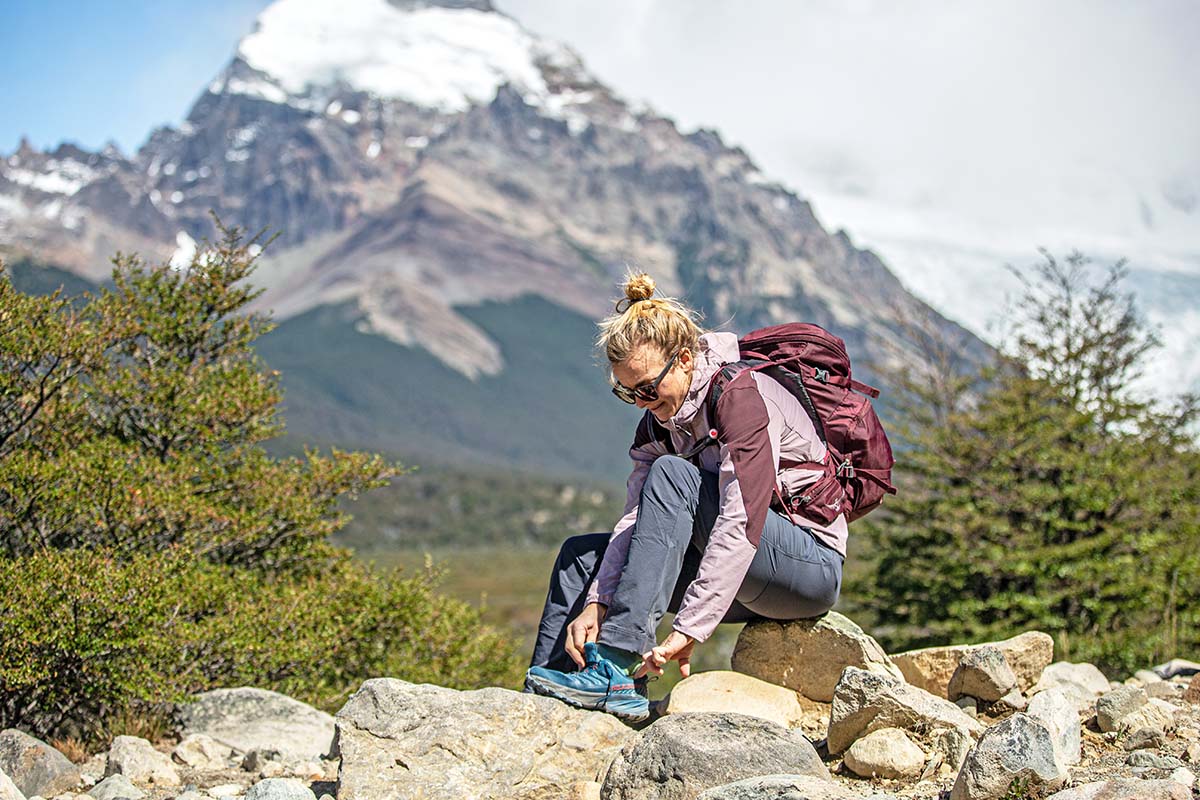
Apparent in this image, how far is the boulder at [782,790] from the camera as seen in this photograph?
440 cm

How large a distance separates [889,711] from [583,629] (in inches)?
64.2

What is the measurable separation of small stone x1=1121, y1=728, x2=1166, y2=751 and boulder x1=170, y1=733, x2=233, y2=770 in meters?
5.46

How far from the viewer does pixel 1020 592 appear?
15.8m

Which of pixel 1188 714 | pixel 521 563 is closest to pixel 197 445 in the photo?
pixel 1188 714

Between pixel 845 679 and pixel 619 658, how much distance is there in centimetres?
119

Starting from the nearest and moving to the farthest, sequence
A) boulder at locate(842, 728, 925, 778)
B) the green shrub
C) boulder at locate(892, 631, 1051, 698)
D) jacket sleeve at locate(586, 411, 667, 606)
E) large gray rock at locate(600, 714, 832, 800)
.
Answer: large gray rock at locate(600, 714, 832, 800) < boulder at locate(842, 728, 925, 778) < jacket sleeve at locate(586, 411, 667, 606) < boulder at locate(892, 631, 1051, 698) < the green shrub

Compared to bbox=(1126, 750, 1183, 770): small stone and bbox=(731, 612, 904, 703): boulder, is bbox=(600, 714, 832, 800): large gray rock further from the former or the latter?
bbox=(731, 612, 904, 703): boulder

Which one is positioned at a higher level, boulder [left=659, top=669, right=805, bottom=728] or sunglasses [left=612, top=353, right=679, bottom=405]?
sunglasses [left=612, top=353, right=679, bottom=405]

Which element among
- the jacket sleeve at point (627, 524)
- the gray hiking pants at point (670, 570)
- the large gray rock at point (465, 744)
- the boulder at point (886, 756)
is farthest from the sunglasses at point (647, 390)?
the boulder at point (886, 756)

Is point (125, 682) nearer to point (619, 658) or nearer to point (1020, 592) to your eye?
point (619, 658)

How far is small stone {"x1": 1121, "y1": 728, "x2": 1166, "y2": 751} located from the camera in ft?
18.3

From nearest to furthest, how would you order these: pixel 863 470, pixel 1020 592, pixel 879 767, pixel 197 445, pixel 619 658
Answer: pixel 879 767 < pixel 619 658 < pixel 863 470 < pixel 197 445 < pixel 1020 592

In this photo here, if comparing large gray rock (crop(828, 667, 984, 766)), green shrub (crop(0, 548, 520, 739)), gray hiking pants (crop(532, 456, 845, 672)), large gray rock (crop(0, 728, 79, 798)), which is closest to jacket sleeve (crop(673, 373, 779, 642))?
gray hiking pants (crop(532, 456, 845, 672))

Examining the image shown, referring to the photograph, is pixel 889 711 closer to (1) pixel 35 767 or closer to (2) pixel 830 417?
(2) pixel 830 417
